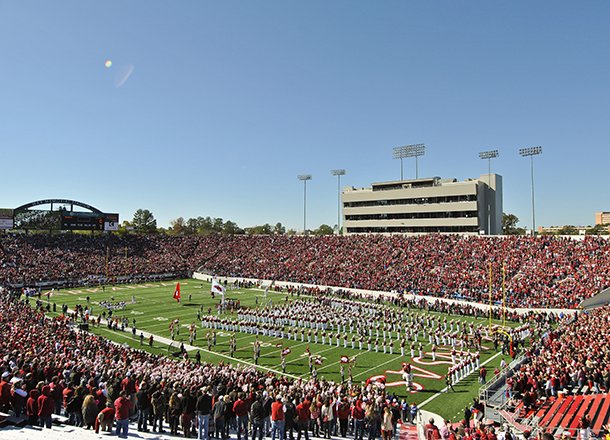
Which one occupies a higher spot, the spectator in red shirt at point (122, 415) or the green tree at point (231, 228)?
the green tree at point (231, 228)

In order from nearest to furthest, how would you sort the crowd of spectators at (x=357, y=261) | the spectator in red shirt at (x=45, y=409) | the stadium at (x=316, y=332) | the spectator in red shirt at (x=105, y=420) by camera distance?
the spectator in red shirt at (x=105, y=420), the spectator in red shirt at (x=45, y=409), the stadium at (x=316, y=332), the crowd of spectators at (x=357, y=261)

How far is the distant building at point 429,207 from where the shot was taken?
182 feet

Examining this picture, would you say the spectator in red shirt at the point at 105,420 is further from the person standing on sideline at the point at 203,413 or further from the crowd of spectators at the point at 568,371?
the crowd of spectators at the point at 568,371

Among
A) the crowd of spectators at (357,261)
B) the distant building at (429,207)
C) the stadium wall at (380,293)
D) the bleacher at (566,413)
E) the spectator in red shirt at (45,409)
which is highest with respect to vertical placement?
the distant building at (429,207)

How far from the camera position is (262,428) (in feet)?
33.0

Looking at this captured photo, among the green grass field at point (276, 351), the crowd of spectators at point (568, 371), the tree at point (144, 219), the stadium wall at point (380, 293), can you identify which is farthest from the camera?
the tree at point (144, 219)

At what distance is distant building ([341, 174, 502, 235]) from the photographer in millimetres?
55531

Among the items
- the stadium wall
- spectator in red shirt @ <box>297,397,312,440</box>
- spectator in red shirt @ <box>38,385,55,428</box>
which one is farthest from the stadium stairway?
the stadium wall

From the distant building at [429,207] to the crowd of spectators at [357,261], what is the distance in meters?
8.54

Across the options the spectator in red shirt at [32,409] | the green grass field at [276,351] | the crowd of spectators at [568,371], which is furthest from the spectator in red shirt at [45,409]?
the crowd of spectators at [568,371]

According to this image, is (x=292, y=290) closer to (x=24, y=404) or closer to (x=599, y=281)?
(x=599, y=281)

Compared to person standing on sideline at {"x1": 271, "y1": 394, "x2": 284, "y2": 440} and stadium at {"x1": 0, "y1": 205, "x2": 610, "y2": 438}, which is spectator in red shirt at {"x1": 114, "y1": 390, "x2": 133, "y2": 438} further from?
person standing on sideline at {"x1": 271, "y1": 394, "x2": 284, "y2": 440}

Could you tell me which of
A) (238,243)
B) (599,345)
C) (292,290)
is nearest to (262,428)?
(599,345)

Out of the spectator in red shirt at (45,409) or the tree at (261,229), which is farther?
the tree at (261,229)
